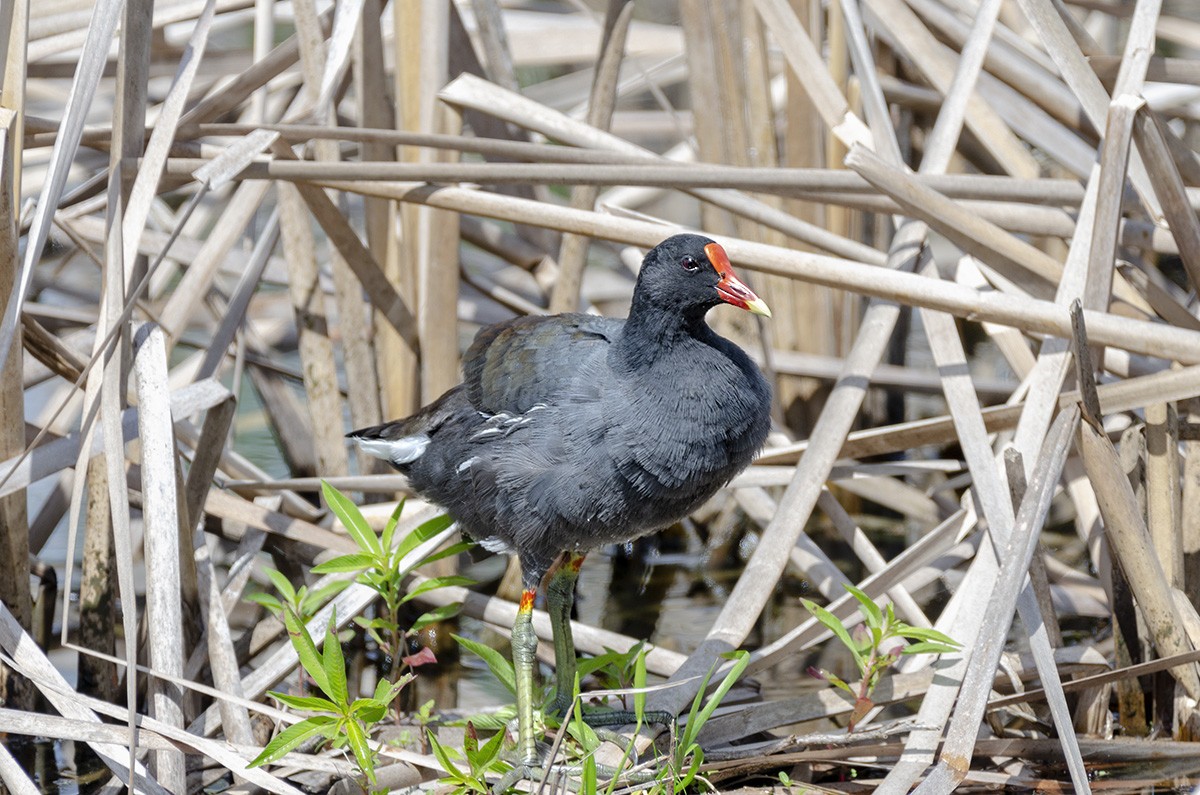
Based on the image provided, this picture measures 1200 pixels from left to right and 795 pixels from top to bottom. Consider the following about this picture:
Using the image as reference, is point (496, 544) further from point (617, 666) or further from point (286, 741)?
point (286, 741)

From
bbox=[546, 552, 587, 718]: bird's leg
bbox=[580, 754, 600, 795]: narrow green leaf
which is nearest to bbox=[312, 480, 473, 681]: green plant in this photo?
bbox=[546, 552, 587, 718]: bird's leg

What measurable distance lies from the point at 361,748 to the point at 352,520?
52 centimetres

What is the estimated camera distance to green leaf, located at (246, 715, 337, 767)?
2.03 m

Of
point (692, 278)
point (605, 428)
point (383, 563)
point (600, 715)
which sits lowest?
point (600, 715)

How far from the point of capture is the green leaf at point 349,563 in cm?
245

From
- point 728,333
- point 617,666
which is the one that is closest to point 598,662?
point 617,666

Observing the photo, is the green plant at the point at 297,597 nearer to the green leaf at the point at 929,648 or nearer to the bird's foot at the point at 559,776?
the bird's foot at the point at 559,776

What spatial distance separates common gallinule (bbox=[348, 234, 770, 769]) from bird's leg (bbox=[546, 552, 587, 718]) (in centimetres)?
17

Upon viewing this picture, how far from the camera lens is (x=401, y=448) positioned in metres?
2.66

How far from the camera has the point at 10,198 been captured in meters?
2.21

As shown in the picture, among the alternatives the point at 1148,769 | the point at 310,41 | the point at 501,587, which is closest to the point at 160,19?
the point at 310,41

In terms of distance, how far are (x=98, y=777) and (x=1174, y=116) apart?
3522mm

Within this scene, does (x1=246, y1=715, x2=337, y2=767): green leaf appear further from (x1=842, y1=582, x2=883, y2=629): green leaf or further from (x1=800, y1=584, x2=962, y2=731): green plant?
(x1=842, y1=582, x2=883, y2=629): green leaf

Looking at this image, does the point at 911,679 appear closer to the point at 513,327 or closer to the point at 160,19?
the point at 513,327
